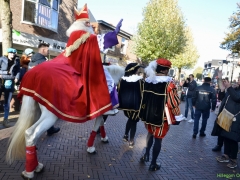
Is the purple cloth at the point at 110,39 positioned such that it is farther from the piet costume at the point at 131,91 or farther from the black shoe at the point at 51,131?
the black shoe at the point at 51,131

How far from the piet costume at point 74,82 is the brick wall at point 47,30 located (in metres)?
12.0

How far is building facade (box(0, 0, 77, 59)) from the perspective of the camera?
13.7 metres

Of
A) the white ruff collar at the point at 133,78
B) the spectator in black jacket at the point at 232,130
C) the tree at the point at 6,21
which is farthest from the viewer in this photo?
the tree at the point at 6,21

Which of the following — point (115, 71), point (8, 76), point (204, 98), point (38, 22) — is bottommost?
point (204, 98)

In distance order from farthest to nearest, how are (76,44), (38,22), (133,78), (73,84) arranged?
(38,22)
(133,78)
(76,44)
(73,84)

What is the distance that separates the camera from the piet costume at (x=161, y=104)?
3.66 meters

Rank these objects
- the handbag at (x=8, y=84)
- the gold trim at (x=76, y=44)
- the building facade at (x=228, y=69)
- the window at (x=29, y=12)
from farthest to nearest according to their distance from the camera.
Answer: the window at (x=29, y=12)
the building facade at (x=228, y=69)
the handbag at (x=8, y=84)
the gold trim at (x=76, y=44)

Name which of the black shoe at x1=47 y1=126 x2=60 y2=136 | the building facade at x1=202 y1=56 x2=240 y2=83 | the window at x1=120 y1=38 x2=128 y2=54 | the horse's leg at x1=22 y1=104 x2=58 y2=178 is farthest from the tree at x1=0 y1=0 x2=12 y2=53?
the window at x1=120 y1=38 x2=128 y2=54

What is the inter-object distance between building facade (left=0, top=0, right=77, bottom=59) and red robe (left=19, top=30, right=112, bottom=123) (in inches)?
428

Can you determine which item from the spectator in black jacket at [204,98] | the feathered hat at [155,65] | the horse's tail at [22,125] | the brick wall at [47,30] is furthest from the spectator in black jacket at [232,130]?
the brick wall at [47,30]

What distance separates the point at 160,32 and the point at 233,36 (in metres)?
6.25

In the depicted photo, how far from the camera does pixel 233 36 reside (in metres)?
19.0

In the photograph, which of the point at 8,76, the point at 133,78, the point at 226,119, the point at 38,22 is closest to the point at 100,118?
the point at 133,78

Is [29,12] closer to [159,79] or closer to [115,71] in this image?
[115,71]
